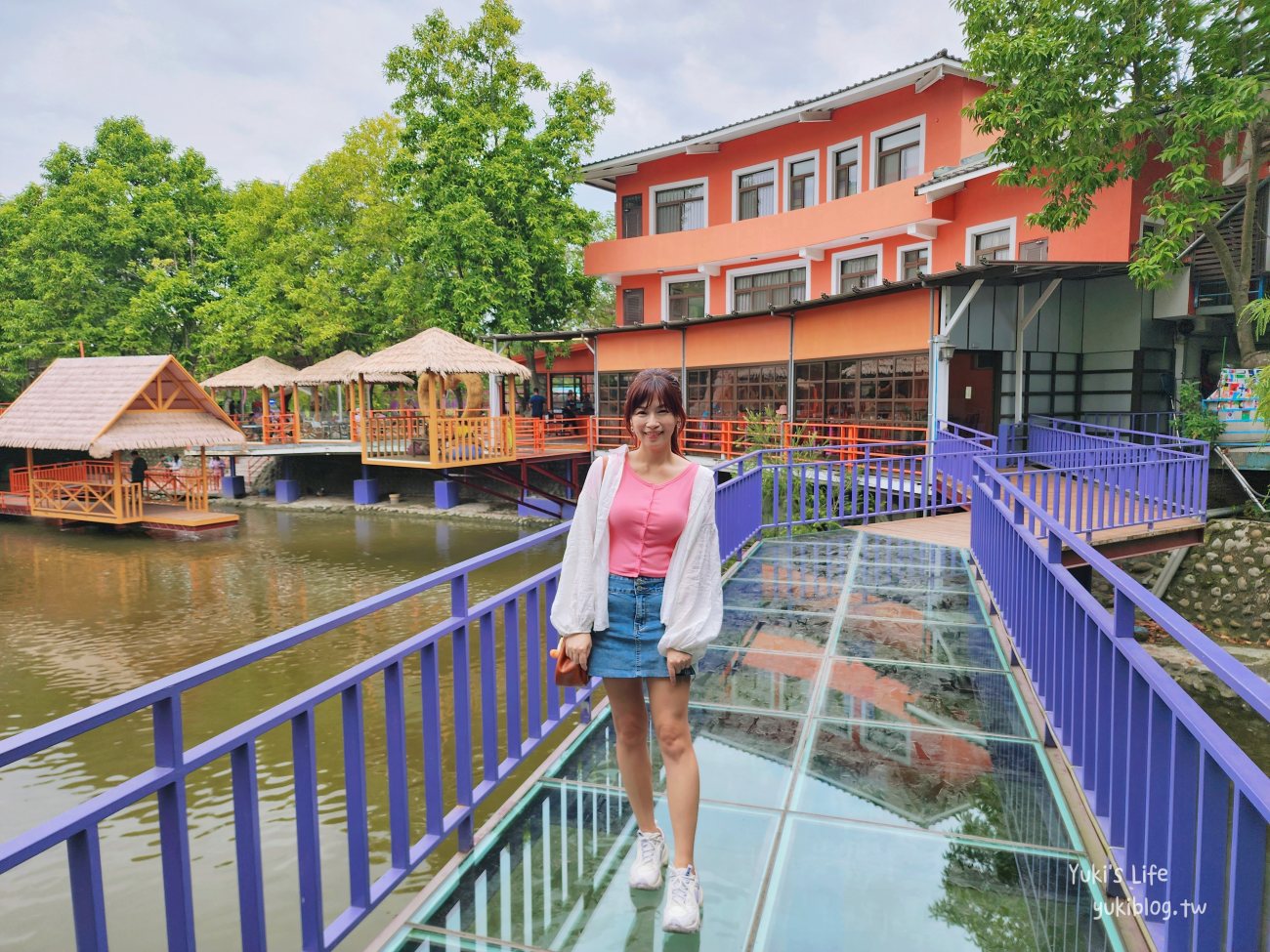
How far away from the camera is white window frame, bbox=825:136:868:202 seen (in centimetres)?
2206

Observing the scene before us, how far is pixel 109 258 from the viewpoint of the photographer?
114ft

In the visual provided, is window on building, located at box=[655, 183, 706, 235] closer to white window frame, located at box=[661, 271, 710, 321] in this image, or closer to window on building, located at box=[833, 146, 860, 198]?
white window frame, located at box=[661, 271, 710, 321]

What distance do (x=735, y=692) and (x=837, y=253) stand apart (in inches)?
787

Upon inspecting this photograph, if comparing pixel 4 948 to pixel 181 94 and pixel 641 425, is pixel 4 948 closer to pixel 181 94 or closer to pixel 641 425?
pixel 641 425

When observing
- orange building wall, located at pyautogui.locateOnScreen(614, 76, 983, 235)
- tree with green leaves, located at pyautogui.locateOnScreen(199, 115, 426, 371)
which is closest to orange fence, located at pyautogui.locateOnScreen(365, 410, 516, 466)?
tree with green leaves, located at pyautogui.locateOnScreen(199, 115, 426, 371)

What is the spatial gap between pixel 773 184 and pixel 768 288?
10.0 feet

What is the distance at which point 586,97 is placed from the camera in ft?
90.2

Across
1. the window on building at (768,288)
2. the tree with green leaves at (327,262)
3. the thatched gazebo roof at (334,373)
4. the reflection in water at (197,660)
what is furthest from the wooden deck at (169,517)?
the window on building at (768,288)

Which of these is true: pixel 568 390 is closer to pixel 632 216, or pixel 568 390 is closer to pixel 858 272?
pixel 632 216

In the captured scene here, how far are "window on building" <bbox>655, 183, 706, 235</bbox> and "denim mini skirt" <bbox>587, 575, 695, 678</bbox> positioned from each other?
81.1ft

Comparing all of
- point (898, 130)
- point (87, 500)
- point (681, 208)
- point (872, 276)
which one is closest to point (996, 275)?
point (872, 276)

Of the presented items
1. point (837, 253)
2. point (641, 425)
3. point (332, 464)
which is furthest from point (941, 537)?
point (332, 464)

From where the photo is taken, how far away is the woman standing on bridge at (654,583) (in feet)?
8.65

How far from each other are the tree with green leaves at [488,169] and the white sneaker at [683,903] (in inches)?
1002
